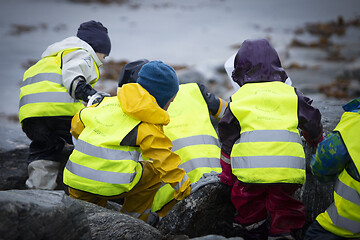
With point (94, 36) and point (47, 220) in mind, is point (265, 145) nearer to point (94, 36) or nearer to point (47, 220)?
point (47, 220)

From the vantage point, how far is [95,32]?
14.8ft

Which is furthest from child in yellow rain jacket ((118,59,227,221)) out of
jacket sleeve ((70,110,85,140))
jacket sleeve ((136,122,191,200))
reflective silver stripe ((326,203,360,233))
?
reflective silver stripe ((326,203,360,233))

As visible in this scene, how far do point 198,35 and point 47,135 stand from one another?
485 inches

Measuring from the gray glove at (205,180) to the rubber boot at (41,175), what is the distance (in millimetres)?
1529

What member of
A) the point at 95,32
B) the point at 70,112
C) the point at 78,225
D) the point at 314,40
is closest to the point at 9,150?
the point at 70,112

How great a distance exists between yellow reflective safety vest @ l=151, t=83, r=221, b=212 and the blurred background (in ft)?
15.5

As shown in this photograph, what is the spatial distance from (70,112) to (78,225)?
6.28ft

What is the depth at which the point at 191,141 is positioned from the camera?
3.68 meters

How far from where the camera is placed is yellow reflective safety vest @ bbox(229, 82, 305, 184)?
290cm

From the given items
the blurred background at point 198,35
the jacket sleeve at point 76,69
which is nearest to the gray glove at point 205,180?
the jacket sleeve at point 76,69

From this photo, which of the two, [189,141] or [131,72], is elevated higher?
[131,72]

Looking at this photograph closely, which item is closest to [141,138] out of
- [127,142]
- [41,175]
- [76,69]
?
[127,142]

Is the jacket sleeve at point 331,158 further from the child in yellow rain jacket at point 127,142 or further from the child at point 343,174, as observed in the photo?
the child in yellow rain jacket at point 127,142

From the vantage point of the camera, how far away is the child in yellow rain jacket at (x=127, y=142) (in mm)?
3184
